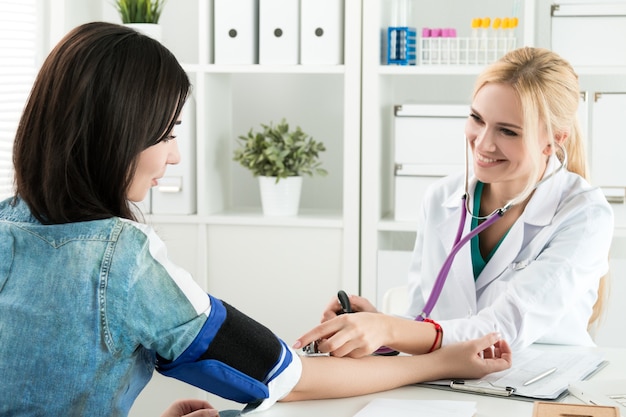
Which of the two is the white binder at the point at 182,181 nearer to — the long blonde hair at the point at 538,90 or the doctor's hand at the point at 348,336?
the long blonde hair at the point at 538,90

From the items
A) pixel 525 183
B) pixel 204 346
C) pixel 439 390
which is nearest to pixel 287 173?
pixel 525 183

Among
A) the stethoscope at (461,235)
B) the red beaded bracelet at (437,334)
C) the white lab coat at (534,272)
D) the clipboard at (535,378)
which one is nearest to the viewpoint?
the clipboard at (535,378)

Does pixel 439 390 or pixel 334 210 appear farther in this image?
pixel 334 210

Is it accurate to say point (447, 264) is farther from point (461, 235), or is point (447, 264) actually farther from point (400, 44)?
point (400, 44)

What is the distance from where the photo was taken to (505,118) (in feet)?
6.08

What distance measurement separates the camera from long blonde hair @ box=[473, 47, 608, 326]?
184 cm

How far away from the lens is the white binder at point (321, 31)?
285cm

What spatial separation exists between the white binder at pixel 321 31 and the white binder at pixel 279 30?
0.08ft

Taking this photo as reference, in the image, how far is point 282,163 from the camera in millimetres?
2939

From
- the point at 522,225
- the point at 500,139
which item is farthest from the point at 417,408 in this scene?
the point at 500,139

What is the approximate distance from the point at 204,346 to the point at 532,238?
0.93 m

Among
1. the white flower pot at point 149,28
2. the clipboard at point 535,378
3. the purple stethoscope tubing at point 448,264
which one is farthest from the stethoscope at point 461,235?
the white flower pot at point 149,28

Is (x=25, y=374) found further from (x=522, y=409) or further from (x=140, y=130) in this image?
(x=522, y=409)

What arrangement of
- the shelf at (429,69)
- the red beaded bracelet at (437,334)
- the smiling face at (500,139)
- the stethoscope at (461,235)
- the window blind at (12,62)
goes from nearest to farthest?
1. the red beaded bracelet at (437,334)
2. the stethoscope at (461,235)
3. the smiling face at (500,139)
4. the shelf at (429,69)
5. the window blind at (12,62)
